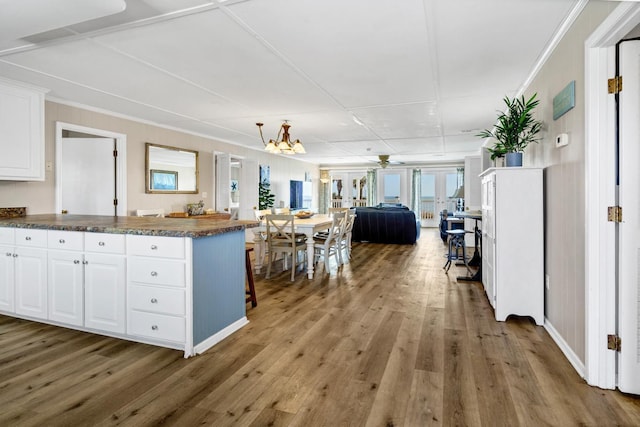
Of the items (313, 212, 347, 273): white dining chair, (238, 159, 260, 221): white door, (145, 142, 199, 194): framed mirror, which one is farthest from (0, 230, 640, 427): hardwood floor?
(238, 159, 260, 221): white door

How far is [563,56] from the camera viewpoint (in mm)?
2570

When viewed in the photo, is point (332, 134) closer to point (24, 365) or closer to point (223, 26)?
point (223, 26)

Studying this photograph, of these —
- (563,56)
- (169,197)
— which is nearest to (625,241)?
(563,56)

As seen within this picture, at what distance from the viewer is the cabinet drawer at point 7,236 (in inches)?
124

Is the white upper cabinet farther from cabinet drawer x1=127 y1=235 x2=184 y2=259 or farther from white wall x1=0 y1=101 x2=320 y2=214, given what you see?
cabinet drawer x1=127 y1=235 x2=184 y2=259

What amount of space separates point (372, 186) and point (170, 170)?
27.1ft

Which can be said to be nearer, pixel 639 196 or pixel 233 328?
pixel 639 196

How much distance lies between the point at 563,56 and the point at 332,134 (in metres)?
4.44

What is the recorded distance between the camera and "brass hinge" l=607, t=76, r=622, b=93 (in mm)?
1992

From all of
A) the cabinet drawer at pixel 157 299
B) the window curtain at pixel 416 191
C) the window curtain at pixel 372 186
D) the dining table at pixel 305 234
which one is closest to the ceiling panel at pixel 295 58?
the dining table at pixel 305 234

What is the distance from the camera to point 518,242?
10.2 feet

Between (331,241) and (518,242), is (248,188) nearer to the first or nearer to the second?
(331,241)

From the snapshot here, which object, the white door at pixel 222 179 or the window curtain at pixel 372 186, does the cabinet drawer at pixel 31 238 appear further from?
the window curtain at pixel 372 186

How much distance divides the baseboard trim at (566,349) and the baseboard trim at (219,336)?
2.46 metres
